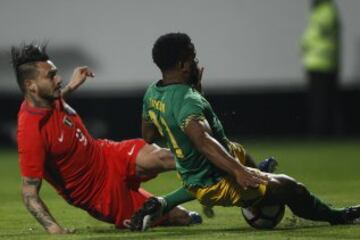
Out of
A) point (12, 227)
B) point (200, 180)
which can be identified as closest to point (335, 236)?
point (200, 180)

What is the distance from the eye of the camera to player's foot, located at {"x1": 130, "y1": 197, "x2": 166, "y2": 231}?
7.72 meters

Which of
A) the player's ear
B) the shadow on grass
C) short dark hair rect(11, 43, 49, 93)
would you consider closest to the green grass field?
the shadow on grass

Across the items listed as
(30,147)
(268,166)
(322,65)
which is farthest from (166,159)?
(322,65)

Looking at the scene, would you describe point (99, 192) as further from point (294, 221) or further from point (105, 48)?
point (105, 48)

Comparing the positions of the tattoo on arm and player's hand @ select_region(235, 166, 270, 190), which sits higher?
player's hand @ select_region(235, 166, 270, 190)

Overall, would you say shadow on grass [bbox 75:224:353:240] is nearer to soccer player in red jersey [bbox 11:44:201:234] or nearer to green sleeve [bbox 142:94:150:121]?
soccer player in red jersey [bbox 11:44:201:234]

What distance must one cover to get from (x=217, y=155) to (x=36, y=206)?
1.32 meters

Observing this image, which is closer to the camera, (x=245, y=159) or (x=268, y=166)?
(x=245, y=159)

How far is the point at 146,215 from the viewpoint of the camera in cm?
772

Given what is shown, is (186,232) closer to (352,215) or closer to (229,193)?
(229,193)

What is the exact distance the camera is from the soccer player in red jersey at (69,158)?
7.57 meters

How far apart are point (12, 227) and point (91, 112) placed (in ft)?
34.4

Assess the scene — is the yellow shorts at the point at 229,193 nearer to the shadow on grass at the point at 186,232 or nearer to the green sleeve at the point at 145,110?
the shadow on grass at the point at 186,232

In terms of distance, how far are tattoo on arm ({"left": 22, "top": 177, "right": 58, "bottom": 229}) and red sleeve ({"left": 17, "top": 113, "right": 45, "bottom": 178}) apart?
0.05m
